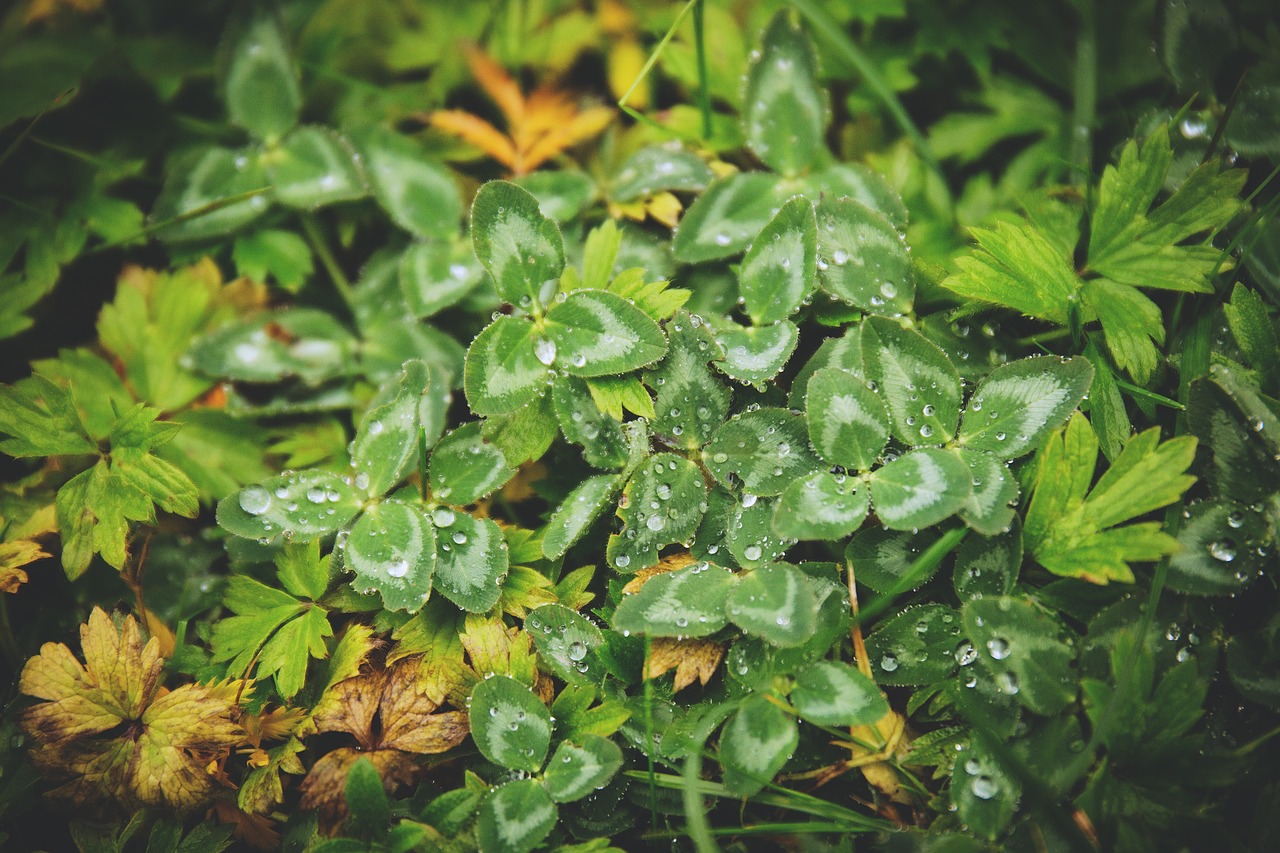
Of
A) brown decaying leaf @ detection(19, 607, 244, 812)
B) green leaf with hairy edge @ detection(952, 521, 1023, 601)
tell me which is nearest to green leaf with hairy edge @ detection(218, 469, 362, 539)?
brown decaying leaf @ detection(19, 607, 244, 812)

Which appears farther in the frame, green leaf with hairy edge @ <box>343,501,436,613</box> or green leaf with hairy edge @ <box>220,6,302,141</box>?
green leaf with hairy edge @ <box>220,6,302,141</box>

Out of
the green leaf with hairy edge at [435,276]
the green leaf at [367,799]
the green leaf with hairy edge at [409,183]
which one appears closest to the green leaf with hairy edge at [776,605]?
the green leaf at [367,799]

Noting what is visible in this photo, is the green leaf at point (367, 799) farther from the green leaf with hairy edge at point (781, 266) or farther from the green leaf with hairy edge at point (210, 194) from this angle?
the green leaf with hairy edge at point (210, 194)

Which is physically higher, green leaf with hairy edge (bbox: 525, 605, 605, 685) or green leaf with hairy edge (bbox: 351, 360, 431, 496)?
green leaf with hairy edge (bbox: 351, 360, 431, 496)

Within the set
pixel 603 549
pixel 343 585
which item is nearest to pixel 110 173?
pixel 343 585

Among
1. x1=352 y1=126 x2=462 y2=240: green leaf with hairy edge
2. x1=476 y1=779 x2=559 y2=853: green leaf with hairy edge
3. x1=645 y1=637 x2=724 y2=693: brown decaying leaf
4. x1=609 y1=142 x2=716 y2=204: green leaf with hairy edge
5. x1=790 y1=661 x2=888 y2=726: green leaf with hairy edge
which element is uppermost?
x1=609 y1=142 x2=716 y2=204: green leaf with hairy edge

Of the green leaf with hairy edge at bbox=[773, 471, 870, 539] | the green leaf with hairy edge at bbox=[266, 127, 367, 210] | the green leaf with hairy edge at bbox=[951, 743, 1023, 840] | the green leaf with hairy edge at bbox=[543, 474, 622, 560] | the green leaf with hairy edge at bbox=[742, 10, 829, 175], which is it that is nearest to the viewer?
the green leaf with hairy edge at bbox=[951, 743, 1023, 840]

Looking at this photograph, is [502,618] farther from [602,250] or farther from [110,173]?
[110,173]

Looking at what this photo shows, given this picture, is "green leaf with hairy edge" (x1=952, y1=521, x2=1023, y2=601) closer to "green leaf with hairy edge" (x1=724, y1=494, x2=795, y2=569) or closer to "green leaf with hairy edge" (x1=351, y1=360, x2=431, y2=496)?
"green leaf with hairy edge" (x1=724, y1=494, x2=795, y2=569)
